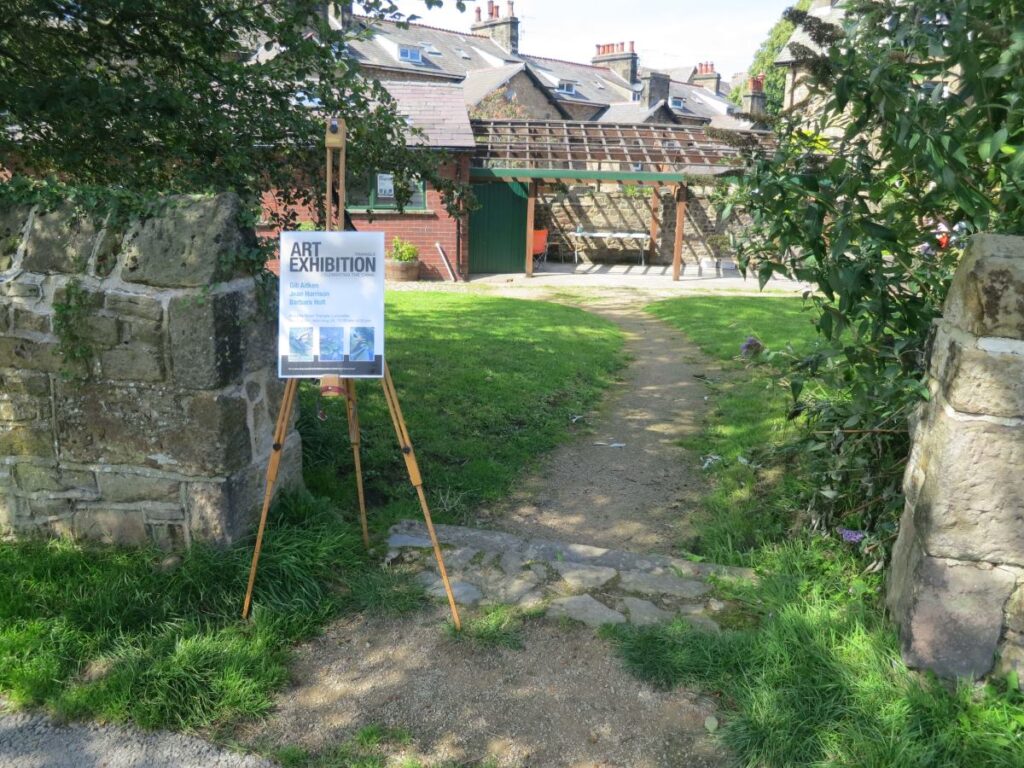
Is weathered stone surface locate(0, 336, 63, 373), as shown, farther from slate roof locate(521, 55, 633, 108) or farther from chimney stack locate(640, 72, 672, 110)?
chimney stack locate(640, 72, 672, 110)

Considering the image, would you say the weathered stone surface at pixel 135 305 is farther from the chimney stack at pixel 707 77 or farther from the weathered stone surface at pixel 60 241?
the chimney stack at pixel 707 77

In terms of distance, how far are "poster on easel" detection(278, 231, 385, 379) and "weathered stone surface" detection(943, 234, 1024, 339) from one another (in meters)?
2.20

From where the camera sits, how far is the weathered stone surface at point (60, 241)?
3.57 metres

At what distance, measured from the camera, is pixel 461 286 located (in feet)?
59.5

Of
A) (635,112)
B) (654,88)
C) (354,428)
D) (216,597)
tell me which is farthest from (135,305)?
(654,88)

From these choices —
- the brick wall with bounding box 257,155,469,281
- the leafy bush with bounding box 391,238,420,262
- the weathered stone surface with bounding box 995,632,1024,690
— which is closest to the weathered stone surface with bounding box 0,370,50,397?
the weathered stone surface with bounding box 995,632,1024,690

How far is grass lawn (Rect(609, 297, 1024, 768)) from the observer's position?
8.46 feet

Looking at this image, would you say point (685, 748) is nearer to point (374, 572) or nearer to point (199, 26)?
point (374, 572)

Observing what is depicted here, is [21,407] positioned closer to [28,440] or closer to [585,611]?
[28,440]

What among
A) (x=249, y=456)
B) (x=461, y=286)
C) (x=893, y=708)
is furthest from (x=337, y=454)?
(x=461, y=286)

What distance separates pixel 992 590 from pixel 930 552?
22 centimetres

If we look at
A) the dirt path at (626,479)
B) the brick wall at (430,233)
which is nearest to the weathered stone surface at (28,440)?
the dirt path at (626,479)

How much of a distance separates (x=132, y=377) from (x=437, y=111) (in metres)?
18.0

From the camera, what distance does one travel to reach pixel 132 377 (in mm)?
3582
